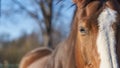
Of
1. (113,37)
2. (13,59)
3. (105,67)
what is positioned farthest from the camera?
(13,59)

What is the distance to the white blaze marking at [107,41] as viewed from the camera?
2.59m

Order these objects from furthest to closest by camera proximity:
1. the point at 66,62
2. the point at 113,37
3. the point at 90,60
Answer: the point at 66,62 → the point at 90,60 → the point at 113,37

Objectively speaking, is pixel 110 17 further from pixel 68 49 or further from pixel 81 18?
pixel 68 49

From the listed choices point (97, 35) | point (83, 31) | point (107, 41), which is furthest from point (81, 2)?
point (107, 41)

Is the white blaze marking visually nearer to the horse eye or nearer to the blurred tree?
the horse eye

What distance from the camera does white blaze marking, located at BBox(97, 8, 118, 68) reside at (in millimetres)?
2592

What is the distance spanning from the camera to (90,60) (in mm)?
2951

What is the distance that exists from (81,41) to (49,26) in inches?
380

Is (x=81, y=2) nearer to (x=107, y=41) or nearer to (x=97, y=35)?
(x=97, y=35)

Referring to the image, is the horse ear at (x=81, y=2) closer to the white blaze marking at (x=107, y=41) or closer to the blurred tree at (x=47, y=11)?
the white blaze marking at (x=107, y=41)

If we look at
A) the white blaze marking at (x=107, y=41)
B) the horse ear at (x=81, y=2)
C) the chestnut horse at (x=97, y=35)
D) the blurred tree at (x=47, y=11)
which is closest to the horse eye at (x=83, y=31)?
the chestnut horse at (x=97, y=35)

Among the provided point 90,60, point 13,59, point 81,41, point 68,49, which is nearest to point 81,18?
point 81,41

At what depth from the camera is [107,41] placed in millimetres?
2689

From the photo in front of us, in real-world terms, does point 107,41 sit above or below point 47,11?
below
